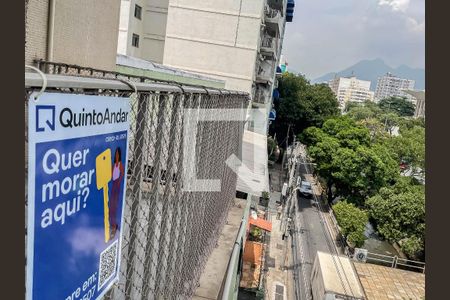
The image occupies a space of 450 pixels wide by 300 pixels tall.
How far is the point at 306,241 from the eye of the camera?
65.8 feet

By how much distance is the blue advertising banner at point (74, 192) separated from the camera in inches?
36.3

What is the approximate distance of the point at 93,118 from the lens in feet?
3.75

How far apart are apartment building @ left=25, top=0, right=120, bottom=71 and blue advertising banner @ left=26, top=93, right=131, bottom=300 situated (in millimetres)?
5209

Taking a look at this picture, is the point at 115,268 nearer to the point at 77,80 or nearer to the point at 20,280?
the point at 20,280

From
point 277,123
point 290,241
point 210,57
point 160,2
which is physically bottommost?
point 290,241

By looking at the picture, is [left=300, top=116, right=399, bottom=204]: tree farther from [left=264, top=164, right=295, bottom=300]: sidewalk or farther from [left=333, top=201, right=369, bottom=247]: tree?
[left=264, top=164, right=295, bottom=300]: sidewalk

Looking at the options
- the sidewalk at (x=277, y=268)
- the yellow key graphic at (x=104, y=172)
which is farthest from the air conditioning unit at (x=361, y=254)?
the yellow key graphic at (x=104, y=172)

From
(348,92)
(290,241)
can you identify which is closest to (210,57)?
(290,241)

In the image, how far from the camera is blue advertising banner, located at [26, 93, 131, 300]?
921mm

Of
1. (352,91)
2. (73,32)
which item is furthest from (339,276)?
(352,91)

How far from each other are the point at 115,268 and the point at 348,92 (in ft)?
574

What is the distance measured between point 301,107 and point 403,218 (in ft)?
53.2

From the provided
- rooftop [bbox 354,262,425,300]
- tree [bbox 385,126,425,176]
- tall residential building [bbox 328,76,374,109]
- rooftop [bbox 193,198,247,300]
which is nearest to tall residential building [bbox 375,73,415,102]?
tall residential building [bbox 328,76,374,109]

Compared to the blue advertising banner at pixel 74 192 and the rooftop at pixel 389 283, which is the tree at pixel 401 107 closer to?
the rooftop at pixel 389 283
